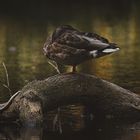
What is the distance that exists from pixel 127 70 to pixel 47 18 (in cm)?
2968

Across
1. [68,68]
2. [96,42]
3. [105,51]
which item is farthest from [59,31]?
[68,68]

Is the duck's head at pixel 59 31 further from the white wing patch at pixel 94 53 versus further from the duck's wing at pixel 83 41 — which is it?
the white wing patch at pixel 94 53

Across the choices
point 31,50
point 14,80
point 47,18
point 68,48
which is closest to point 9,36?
point 31,50

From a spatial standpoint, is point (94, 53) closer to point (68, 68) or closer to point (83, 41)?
point (83, 41)

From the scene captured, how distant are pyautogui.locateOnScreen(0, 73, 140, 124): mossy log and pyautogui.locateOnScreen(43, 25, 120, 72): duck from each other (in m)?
0.44

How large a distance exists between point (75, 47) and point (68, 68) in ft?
23.2

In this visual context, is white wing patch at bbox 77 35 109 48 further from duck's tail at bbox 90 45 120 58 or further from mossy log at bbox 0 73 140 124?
mossy log at bbox 0 73 140 124

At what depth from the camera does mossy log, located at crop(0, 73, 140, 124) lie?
1362 centimetres

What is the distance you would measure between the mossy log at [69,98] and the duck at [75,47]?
436 millimetres

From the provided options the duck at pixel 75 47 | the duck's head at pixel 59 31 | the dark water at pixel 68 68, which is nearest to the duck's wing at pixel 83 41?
the duck at pixel 75 47

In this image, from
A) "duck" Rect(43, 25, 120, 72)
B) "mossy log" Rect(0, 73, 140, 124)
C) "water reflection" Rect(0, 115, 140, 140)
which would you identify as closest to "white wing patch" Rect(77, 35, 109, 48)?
"duck" Rect(43, 25, 120, 72)

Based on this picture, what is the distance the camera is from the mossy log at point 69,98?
13617 millimetres

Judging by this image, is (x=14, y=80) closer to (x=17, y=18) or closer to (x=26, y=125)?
(x=26, y=125)

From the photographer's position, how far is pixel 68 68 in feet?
67.9
